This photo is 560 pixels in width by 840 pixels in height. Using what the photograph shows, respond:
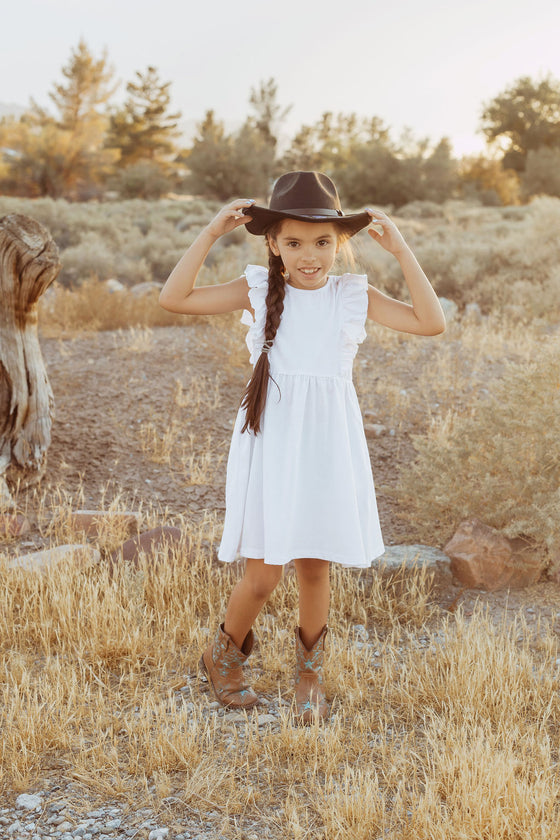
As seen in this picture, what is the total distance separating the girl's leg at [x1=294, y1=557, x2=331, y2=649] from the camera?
2.91m

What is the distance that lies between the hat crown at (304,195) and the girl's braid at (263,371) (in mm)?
287

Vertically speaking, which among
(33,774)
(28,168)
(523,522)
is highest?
(28,168)

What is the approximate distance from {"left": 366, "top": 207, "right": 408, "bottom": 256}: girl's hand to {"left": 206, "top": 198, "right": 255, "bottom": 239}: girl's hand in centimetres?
Result: 45

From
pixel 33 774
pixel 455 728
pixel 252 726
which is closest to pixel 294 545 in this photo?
pixel 252 726

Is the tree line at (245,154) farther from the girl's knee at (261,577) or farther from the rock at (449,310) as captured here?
the girl's knee at (261,577)

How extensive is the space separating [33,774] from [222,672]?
0.81 metres

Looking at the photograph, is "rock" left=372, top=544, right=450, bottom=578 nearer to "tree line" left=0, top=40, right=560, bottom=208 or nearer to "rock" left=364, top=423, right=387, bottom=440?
"rock" left=364, top=423, right=387, bottom=440

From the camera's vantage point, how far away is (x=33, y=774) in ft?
8.59

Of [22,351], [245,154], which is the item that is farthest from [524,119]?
[22,351]

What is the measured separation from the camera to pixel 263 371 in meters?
2.81

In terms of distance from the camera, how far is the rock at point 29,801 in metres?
Result: 2.47

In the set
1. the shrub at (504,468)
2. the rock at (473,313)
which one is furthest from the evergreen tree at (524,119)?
the shrub at (504,468)

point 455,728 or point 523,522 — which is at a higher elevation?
point 523,522

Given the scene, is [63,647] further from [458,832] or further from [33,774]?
[458,832]
